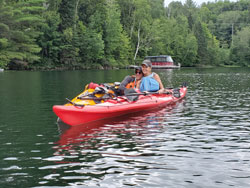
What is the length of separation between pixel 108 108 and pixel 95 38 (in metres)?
44.0

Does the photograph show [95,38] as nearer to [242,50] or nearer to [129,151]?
[129,151]

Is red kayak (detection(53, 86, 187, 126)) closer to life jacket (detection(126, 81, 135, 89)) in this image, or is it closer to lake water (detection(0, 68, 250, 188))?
lake water (detection(0, 68, 250, 188))

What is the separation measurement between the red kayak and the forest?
103 ft

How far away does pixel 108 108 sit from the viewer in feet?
33.4

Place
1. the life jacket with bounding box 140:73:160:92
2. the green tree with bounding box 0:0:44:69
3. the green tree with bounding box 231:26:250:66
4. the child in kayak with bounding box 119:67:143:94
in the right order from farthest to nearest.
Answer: the green tree with bounding box 231:26:250:66, the green tree with bounding box 0:0:44:69, the life jacket with bounding box 140:73:160:92, the child in kayak with bounding box 119:67:143:94

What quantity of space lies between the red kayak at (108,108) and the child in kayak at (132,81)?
1.79 ft

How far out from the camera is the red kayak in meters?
9.11

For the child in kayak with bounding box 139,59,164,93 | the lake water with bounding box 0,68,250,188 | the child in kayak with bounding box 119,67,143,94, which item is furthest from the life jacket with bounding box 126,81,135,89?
the lake water with bounding box 0,68,250,188

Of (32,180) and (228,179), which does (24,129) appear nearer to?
(32,180)

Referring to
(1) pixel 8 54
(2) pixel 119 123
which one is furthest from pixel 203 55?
(2) pixel 119 123

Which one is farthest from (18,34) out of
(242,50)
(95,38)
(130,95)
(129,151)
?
(242,50)

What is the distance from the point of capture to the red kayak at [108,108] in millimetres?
9109

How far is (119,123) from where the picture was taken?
387 inches

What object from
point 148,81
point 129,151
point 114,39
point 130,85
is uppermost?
point 114,39
